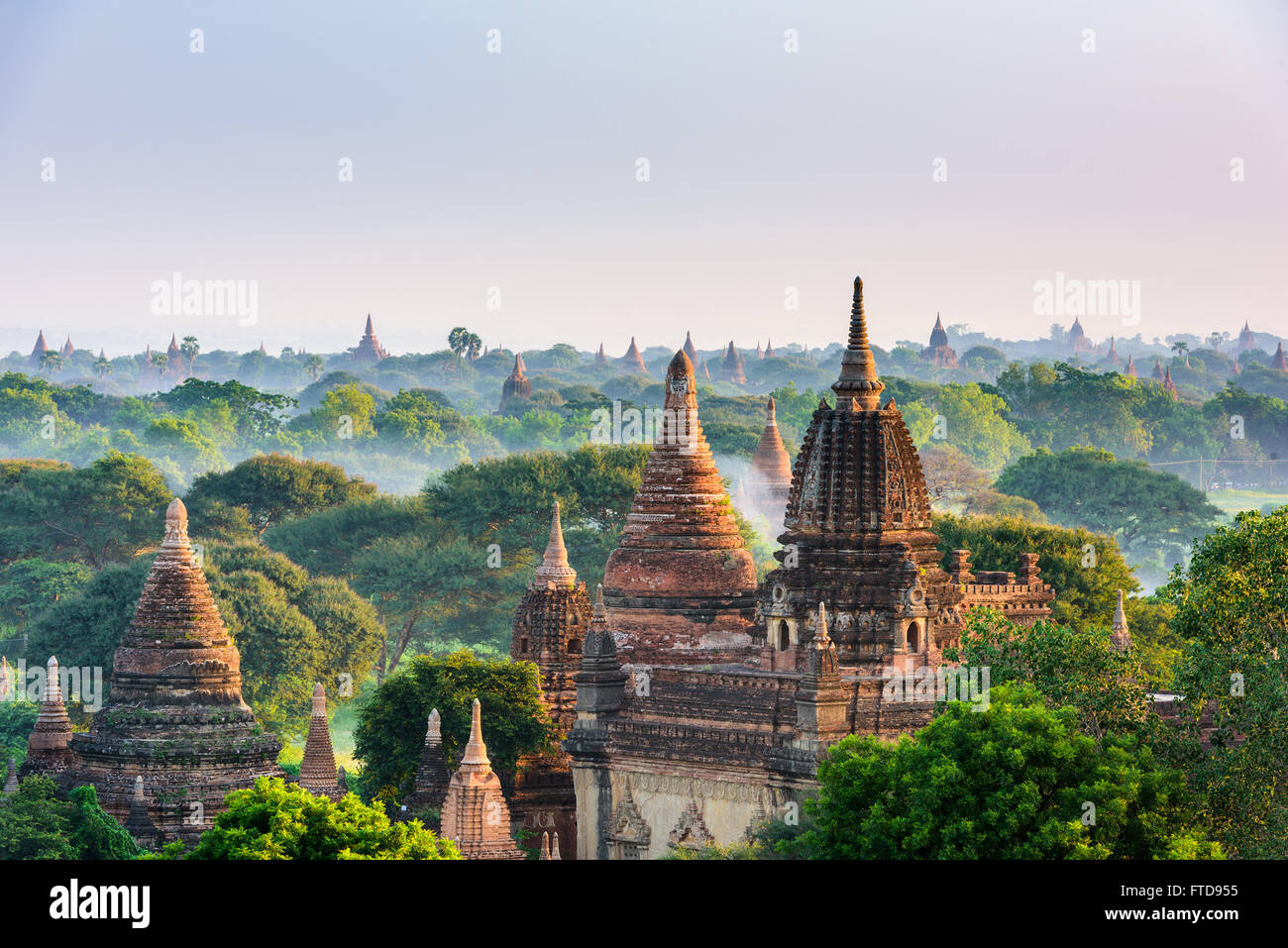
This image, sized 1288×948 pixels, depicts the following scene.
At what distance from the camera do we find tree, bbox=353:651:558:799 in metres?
55.8

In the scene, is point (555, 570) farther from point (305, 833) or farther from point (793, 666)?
point (305, 833)

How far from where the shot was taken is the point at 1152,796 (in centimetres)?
4172

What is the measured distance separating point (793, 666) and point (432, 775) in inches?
268

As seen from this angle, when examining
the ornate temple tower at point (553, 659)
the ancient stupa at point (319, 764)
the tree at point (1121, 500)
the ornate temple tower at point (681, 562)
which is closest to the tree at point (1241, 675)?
the ornate temple tower at point (681, 562)

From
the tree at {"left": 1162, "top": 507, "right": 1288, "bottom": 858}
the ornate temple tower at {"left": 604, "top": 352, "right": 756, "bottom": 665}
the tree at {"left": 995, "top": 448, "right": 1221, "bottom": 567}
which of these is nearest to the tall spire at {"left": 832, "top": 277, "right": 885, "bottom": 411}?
the ornate temple tower at {"left": 604, "top": 352, "right": 756, "bottom": 665}

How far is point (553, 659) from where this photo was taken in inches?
2295

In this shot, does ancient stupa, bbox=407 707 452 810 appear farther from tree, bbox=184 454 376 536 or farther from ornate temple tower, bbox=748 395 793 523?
tree, bbox=184 454 376 536

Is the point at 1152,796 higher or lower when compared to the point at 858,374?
lower

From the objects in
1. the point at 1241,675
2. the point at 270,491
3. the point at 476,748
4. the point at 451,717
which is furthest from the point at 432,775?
the point at 270,491

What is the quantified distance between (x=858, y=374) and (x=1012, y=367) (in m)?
130
